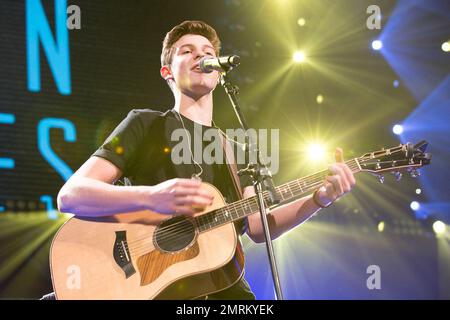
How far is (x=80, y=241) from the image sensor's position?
8.05 feet

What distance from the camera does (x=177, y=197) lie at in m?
2.35

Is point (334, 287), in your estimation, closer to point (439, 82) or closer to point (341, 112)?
point (341, 112)

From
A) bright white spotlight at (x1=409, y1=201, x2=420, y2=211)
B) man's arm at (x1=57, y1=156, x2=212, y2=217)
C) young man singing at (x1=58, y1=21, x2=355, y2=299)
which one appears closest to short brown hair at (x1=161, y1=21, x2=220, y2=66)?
young man singing at (x1=58, y1=21, x2=355, y2=299)

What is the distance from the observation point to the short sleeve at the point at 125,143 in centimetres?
260

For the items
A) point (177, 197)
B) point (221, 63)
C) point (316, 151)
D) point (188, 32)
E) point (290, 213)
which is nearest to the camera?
point (221, 63)

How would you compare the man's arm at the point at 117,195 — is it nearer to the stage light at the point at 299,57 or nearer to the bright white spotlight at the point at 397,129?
the stage light at the point at 299,57

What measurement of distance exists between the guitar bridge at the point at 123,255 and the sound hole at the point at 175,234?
0.48ft

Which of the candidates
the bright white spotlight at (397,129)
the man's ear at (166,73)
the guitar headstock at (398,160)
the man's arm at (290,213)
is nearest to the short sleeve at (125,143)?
the man's ear at (166,73)

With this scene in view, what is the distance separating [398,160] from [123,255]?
4.97 feet

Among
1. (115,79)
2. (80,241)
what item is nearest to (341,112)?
(115,79)

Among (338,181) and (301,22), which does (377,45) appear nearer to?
(301,22)

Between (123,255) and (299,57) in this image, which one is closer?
(123,255)

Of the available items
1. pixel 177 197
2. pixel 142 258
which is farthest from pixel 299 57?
pixel 142 258

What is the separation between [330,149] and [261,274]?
1276 mm
